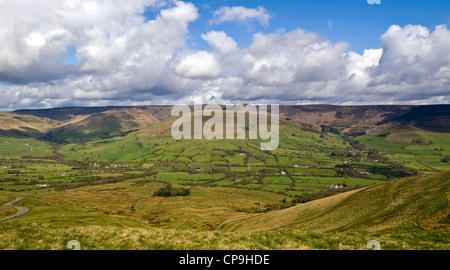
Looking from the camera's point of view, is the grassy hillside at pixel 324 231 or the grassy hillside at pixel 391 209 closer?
the grassy hillside at pixel 324 231

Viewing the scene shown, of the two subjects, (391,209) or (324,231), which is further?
(391,209)

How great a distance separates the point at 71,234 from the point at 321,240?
70.4ft

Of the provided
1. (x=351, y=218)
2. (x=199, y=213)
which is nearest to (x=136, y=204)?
(x=199, y=213)

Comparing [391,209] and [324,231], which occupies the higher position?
[391,209]

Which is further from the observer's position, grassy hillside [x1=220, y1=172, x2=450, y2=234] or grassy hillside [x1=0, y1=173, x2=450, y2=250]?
grassy hillside [x1=220, y1=172, x2=450, y2=234]

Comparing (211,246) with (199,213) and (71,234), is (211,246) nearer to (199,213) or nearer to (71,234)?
(71,234)

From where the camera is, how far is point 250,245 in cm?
1853
